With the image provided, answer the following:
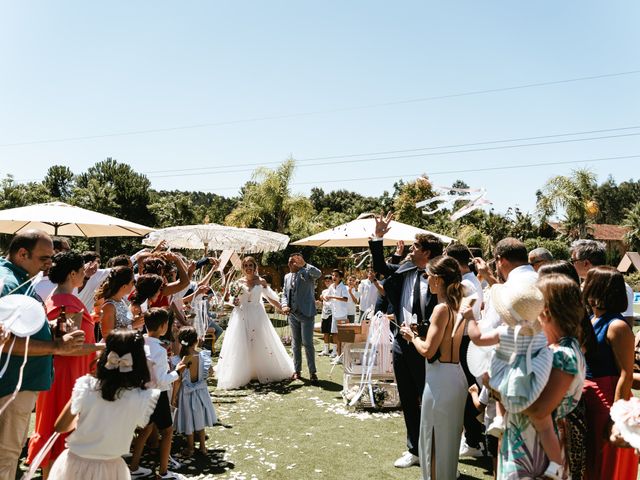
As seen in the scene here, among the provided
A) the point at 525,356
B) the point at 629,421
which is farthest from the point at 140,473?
the point at 629,421

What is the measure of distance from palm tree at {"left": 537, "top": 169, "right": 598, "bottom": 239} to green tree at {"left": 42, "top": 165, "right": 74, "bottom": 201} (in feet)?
139

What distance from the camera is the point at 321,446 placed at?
5938 mm

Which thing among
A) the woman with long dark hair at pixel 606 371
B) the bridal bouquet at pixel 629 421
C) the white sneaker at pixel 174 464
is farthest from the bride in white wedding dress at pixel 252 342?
the bridal bouquet at pixel 629 421

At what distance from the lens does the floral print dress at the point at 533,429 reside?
8.89ft

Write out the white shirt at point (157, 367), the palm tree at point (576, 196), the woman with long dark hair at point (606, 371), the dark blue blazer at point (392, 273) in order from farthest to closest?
the palm tree at point (576, 196), the dark blue blazer at point (392, 273), the white shirt at point (157, 367), the woman with long dark hair at point (606, 371)

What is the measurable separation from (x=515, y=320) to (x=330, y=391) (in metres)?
6.27

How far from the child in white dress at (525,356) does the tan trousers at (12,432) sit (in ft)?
10.3

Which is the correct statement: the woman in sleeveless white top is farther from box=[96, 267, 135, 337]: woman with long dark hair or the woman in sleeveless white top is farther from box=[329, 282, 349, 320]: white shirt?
box=[329, 282, 349, 320]: white shirt

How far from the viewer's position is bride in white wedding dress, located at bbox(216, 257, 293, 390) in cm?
916

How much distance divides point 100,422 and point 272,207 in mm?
28489

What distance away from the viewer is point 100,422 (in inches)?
122

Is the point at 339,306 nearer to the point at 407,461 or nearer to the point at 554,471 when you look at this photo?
the point at 407,461

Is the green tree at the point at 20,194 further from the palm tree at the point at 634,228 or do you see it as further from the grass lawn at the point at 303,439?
the palm tree at the point at 634,228

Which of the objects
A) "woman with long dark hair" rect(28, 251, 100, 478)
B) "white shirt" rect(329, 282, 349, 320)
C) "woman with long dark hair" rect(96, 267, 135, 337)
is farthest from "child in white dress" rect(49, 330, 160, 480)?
"white shirt" rect(329, 282, 349, 320)
